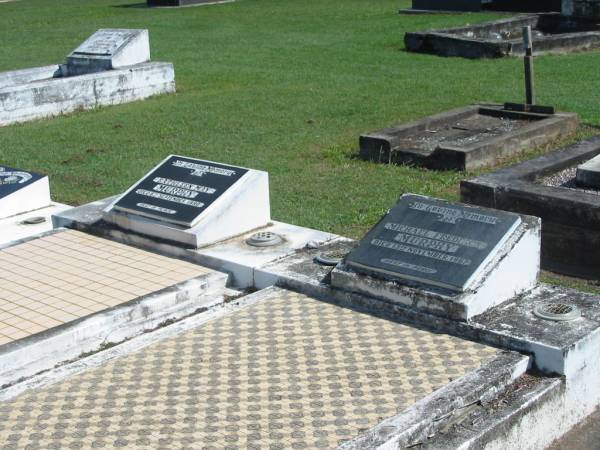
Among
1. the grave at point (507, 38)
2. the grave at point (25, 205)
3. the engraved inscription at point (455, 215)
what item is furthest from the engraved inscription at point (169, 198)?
the grave at point (507, 38)

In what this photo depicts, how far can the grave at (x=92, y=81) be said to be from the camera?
43.0 feet

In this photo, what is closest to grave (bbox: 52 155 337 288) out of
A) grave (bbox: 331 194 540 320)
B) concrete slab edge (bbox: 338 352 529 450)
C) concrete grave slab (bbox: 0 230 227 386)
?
concrete grave slab (bbox: 0 230 227 386)

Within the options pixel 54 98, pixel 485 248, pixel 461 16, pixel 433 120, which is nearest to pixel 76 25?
pixel 461 16

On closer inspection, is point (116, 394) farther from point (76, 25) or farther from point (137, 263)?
point (76, 25)

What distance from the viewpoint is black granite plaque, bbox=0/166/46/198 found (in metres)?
8.25

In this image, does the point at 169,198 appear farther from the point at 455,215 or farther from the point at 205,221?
the point at 455,215

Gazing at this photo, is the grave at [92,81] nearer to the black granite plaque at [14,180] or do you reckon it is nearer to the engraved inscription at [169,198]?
the black granite plaque at [14,180]

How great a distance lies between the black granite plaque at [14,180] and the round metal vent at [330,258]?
10.4ft

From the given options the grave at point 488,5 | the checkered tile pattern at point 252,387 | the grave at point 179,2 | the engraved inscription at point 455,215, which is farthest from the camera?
the grave at point 179,2

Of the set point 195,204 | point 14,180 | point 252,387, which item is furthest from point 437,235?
point 14,180

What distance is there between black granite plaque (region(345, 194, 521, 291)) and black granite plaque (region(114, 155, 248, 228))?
143 centimetres

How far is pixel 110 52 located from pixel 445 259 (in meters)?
10.1

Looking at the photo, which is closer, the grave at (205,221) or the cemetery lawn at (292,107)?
Result: the grave at (205,221)

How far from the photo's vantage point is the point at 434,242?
18.5 ft
